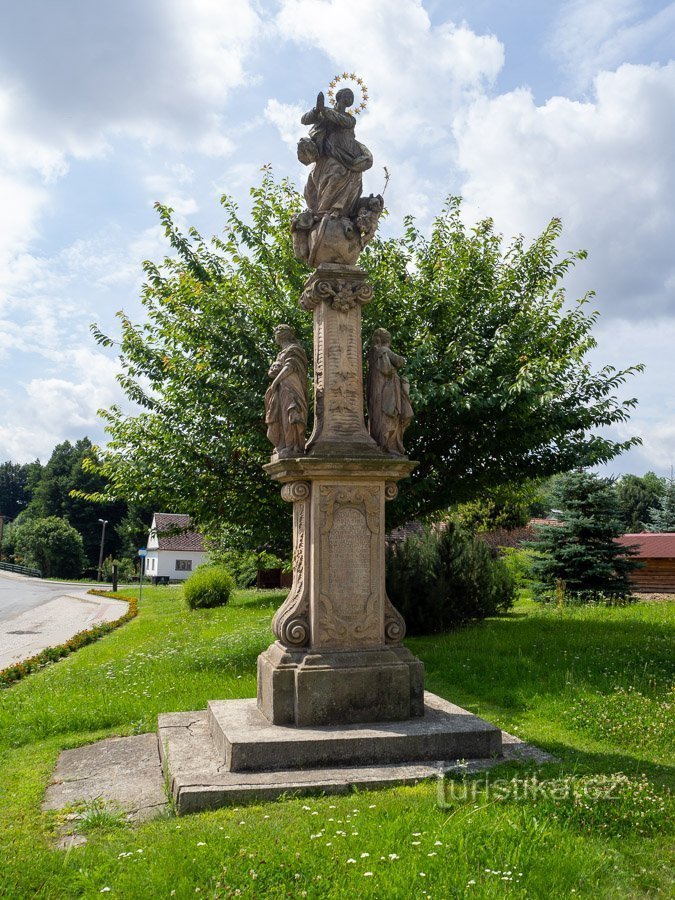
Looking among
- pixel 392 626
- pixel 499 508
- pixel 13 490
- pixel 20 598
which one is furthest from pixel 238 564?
pixel 13 490

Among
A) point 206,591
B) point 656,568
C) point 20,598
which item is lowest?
point 20,598

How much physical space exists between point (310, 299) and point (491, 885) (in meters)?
4.96

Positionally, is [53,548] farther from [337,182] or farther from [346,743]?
[346,743]

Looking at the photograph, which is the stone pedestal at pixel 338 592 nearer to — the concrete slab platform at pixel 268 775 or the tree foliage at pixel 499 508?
the concrete slab platform at pixel 268 775

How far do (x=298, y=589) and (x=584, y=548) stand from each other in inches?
468

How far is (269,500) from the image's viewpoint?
1155cm

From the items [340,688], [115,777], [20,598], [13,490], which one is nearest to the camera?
[115,777]

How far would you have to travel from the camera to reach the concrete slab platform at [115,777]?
4.93 m

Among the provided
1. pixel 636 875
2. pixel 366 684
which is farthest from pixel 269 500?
pixel 636 875

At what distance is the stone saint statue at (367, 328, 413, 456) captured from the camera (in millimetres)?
6660

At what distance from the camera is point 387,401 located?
674cm

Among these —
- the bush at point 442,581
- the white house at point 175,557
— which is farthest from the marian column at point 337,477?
the white house at point 175,557

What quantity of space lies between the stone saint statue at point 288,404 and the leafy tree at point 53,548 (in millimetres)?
53291

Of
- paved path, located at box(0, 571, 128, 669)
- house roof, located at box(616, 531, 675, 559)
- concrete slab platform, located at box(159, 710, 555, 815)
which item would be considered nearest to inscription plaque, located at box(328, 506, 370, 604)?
concrete slab platform, located at box(159, 710, 555, 815)
